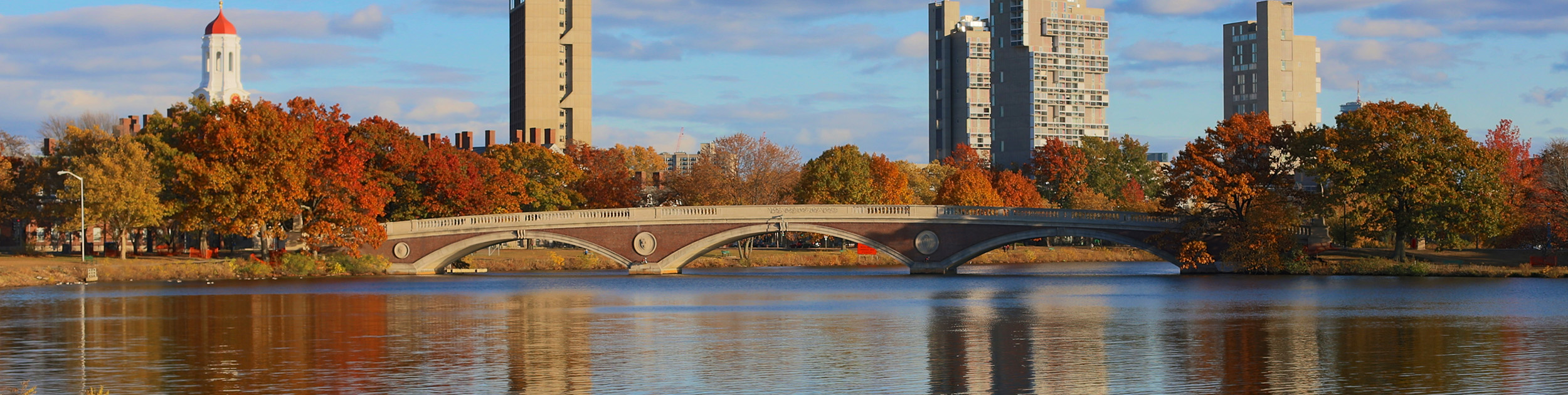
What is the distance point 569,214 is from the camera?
77.4 metres

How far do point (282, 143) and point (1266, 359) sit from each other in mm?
52183

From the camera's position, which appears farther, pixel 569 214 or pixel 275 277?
pixel 569 214

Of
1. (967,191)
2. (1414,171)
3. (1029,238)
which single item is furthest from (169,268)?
(967,191)

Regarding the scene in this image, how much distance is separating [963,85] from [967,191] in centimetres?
8762

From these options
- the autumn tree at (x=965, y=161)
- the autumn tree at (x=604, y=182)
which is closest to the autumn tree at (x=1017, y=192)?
the autumn tree at (x=965, y=161)

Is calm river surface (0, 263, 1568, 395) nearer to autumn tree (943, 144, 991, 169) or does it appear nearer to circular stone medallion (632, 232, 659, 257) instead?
circular stone medallion (632, 232, 659, 257)

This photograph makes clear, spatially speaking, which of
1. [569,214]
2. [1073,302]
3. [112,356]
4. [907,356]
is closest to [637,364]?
[907,356]

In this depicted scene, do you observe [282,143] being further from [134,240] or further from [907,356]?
[907,356]

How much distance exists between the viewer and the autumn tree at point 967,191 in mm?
108625

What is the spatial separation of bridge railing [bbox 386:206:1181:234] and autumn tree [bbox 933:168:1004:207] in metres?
30.9

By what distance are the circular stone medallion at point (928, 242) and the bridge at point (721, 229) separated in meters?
0.03

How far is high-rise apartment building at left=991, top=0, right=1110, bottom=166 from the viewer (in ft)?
600

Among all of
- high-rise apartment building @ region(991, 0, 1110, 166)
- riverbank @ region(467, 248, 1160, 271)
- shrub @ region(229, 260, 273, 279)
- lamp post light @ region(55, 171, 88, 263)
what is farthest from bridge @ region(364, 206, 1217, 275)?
high-rise apartment building @ region(991, 0, 1110, 166)

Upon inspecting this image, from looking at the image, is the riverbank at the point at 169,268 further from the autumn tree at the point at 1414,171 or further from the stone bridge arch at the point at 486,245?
the autumn tree at the point at 1414,171
